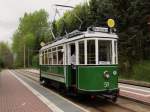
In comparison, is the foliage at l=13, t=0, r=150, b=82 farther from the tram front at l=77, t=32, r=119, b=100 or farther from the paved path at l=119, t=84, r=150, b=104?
Answer: the tram front at l=77, t=32, r=119, b=100

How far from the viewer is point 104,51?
49.2ft

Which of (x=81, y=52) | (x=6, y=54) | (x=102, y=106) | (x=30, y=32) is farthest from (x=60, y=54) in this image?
(x=6, y=54)

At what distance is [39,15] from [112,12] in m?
68.3

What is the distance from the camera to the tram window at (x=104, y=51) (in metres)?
14.9

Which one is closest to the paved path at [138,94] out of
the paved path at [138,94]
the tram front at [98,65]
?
the paved path at [138,94]

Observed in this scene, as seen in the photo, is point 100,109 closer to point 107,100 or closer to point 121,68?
point 107,100

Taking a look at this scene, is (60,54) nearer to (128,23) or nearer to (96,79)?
(96,79)

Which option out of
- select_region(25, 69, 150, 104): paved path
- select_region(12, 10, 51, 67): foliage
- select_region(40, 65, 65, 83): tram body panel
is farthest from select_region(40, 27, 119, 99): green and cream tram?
select_region(12, 10, 51, 67): foliage

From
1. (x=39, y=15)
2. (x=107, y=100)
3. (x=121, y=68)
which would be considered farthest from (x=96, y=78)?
(x=39, y=15)

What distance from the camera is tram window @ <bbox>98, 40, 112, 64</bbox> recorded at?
586 inches

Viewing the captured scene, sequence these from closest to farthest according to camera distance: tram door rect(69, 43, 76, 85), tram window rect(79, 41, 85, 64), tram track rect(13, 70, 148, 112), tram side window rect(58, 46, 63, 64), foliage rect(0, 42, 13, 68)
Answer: tram track rect(13, 70, 148, 112), tram window rect(79, 41, 85, 64), tram door rect(69, 43, 76, 85), tram side window rect(58, 46, 63, 64), foliage rect(0, 42, 13, 68)

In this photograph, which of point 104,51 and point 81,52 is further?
point 81,52

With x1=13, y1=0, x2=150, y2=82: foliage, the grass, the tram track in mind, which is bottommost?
the tram track

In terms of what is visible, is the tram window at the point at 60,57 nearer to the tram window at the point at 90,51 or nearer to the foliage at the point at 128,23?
the tram window at the point at 90,51
